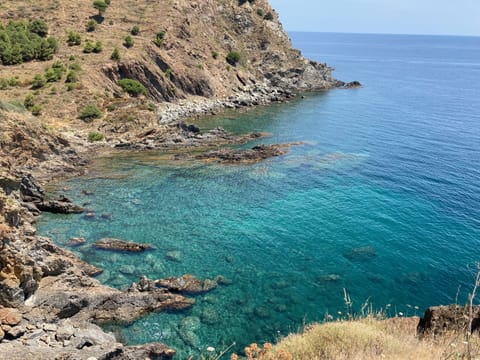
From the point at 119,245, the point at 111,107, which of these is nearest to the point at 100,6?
the point at 111,107

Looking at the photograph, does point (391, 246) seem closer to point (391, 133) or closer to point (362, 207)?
point (362, 207)

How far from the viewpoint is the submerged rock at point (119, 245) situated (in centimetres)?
3091

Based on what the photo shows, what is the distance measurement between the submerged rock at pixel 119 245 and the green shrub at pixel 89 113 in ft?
112

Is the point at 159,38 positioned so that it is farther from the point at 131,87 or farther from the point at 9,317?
the point at 9,317

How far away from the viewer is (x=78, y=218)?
3603 cm

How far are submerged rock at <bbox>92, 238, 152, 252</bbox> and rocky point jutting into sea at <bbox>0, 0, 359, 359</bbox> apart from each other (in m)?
0.17

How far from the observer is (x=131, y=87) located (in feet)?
233

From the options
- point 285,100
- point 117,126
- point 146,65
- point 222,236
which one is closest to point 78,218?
point 222,236

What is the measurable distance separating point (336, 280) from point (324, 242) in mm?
5726

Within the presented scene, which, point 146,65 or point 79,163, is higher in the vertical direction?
point 146,65

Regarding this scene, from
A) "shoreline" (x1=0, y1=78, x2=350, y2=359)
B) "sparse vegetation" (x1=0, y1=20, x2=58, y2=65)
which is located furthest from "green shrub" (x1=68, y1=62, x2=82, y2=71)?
"shoreline" (x1=0, y1=78, x2=350, y2=359)

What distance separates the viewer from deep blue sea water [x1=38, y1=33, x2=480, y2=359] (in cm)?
2481

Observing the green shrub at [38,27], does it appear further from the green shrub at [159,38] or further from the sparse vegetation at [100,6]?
the green shrub at [159,38]

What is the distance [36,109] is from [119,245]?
118 ft
